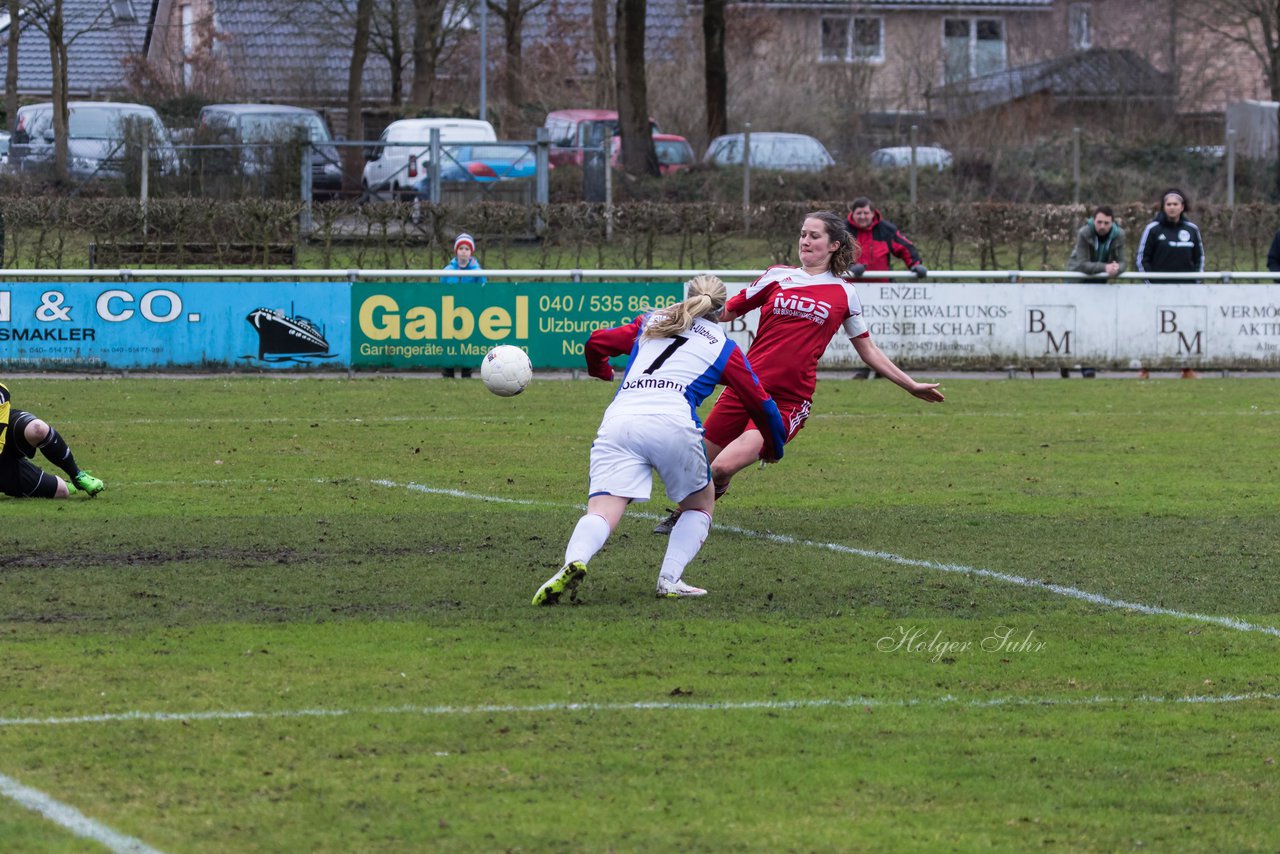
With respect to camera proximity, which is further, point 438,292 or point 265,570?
point 438,292

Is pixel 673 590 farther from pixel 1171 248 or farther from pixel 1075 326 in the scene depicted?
pixel 1171 248

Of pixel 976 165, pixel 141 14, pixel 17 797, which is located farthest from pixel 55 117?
pixel 141 14

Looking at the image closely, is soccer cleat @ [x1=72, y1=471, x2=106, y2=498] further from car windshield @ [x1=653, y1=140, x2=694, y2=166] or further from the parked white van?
car windshield @ [x1=653, y1=140, x2=694, y2=166]

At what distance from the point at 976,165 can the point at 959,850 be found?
96.5 ft

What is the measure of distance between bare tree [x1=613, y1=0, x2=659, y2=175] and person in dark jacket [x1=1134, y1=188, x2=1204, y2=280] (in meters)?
14.2

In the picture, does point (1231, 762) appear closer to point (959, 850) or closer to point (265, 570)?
point (959, 850)

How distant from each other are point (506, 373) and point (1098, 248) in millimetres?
13273

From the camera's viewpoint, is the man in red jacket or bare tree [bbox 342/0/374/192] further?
bare tree [bbox 342/0/374/192]

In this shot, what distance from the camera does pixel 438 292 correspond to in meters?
20.1

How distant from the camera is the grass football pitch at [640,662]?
16.4 feet

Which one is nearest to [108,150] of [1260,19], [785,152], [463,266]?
[463,266]

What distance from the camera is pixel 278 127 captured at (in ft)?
97.9

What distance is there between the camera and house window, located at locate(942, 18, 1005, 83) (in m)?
53.2

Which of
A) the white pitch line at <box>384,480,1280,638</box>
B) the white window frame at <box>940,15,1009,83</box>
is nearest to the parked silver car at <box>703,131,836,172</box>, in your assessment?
the white pitch line at <box>384,480,1280,638</box>
